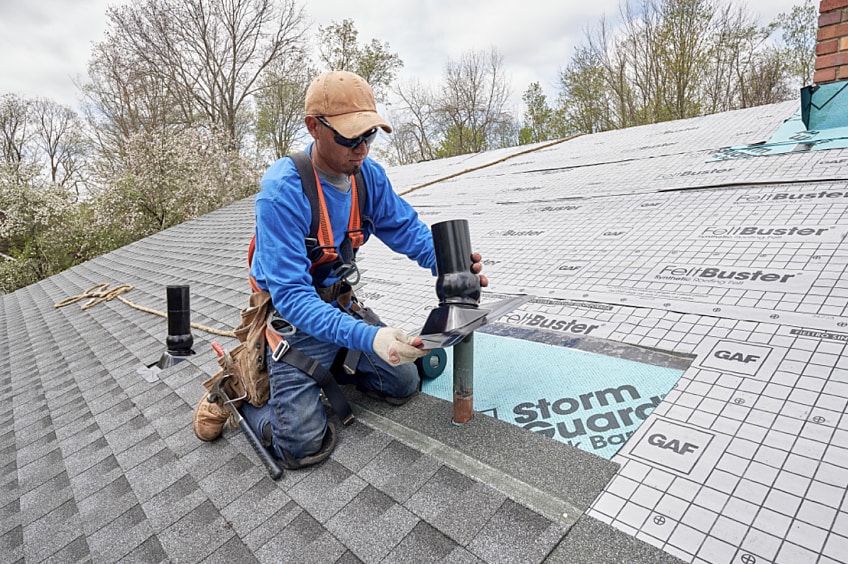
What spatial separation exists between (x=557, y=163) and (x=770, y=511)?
562 centimetres

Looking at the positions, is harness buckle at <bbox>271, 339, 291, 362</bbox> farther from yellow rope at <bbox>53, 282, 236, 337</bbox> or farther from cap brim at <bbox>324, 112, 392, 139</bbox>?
yellow rope at <bbox>53, 282, 236, 337</bbox>

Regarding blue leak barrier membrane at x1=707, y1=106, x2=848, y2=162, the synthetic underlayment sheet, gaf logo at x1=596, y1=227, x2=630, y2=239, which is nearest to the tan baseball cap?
the synthetic underlayment sheet

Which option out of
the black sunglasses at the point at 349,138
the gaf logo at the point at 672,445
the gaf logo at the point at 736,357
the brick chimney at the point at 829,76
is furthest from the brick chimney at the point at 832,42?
the black sunglasses at the point at 349,138

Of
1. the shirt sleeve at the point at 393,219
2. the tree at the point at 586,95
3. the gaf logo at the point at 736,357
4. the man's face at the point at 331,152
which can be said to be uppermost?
the tree at the point at 586,95

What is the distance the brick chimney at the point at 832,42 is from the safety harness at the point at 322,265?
4.43 meters

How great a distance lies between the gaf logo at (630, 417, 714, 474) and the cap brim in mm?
1225

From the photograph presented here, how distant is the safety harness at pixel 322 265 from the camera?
1.53 m

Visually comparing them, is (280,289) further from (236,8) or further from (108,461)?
(236,8)

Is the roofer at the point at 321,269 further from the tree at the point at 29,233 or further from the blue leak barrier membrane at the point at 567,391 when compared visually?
the tree at the point at 29,233

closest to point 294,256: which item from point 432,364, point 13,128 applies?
point 432,364

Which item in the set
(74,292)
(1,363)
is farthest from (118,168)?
(1,363)

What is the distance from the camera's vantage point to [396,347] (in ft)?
3.93

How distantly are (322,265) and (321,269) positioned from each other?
20mm

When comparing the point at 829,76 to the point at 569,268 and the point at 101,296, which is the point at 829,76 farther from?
the point at 101,296
